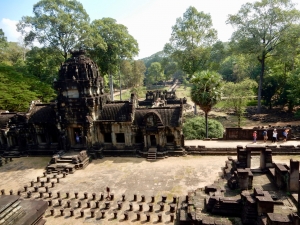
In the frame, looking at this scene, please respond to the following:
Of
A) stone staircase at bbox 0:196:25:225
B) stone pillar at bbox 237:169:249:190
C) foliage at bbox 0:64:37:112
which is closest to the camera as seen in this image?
stone staircase at bbox 0:196:25:225

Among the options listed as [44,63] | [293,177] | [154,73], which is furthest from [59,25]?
[154,73]

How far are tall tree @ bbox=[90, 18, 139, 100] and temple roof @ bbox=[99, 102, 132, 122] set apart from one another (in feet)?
50.2

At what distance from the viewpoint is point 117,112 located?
78.2ft

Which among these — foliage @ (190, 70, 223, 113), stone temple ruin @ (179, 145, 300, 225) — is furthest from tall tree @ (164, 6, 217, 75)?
stone temple ruin @ (179, 145, 300, 225)

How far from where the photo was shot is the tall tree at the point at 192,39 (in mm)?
38062

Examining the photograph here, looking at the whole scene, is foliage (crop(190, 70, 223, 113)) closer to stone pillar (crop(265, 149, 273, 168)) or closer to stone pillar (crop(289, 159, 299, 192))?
stone pillar (crop(265, 149, 273, 168))

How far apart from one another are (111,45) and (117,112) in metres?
18.2

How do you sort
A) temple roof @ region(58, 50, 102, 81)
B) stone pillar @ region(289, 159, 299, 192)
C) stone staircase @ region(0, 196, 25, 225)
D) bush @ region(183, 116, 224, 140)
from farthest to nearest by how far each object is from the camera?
bush @ region(183, 116, 224, 140)
temple roof @ region(58, 50, 102, 81)
stone pillar @ region(289, 159, 299, 192)
stone staircase @ region(0, 196, 25, 225)

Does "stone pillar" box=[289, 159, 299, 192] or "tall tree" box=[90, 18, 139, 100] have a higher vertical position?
"tall tree" box=[90, 18, 139, 100]

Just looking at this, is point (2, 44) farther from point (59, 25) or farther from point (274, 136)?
point (274, 136)

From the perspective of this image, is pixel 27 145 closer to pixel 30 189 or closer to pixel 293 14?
pixel 30 189

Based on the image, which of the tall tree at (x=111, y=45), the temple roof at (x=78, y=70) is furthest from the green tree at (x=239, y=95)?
the temple roof at (x=78, y=70)

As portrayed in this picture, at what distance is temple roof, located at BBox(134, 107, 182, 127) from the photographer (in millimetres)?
22525

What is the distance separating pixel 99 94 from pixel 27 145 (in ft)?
32.5
